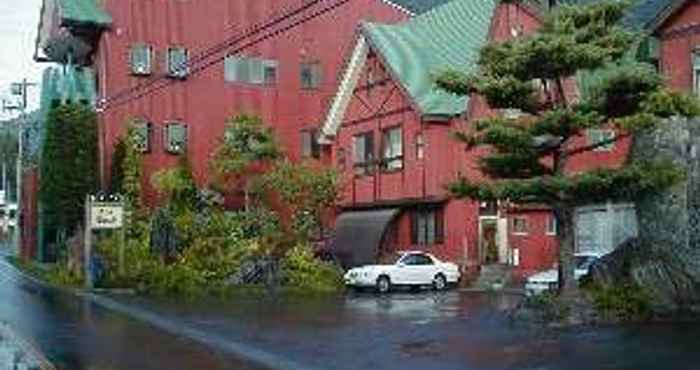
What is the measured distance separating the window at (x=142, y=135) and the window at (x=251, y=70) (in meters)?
4.49

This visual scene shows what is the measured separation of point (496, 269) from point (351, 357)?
23.6m

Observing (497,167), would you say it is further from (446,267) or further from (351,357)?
(446,267)

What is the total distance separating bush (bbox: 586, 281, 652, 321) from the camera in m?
23.1

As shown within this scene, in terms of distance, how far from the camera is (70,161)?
168ft

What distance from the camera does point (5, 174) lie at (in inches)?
4375

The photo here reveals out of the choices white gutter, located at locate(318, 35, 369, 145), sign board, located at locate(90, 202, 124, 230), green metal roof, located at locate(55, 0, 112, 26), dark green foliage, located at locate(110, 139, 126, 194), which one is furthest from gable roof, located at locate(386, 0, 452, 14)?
sign board, located at locate(90, 202, 124, 230)

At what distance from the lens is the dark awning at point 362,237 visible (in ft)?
149

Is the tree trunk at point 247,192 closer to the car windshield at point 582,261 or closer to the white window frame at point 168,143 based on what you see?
the white window frame at point 168,143

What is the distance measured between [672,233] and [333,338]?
757 cm

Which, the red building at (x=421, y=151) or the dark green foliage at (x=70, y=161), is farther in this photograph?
the dark green foliage at (x=70, y=161)

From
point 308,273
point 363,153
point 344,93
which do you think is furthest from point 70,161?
point 308,273

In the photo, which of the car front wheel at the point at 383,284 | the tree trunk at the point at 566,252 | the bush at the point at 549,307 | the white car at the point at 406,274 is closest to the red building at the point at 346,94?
the white car at the point at 406,274

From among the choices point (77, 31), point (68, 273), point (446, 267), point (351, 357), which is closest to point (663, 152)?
point (351, 357)

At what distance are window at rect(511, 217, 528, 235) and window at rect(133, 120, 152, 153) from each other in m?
16.8
